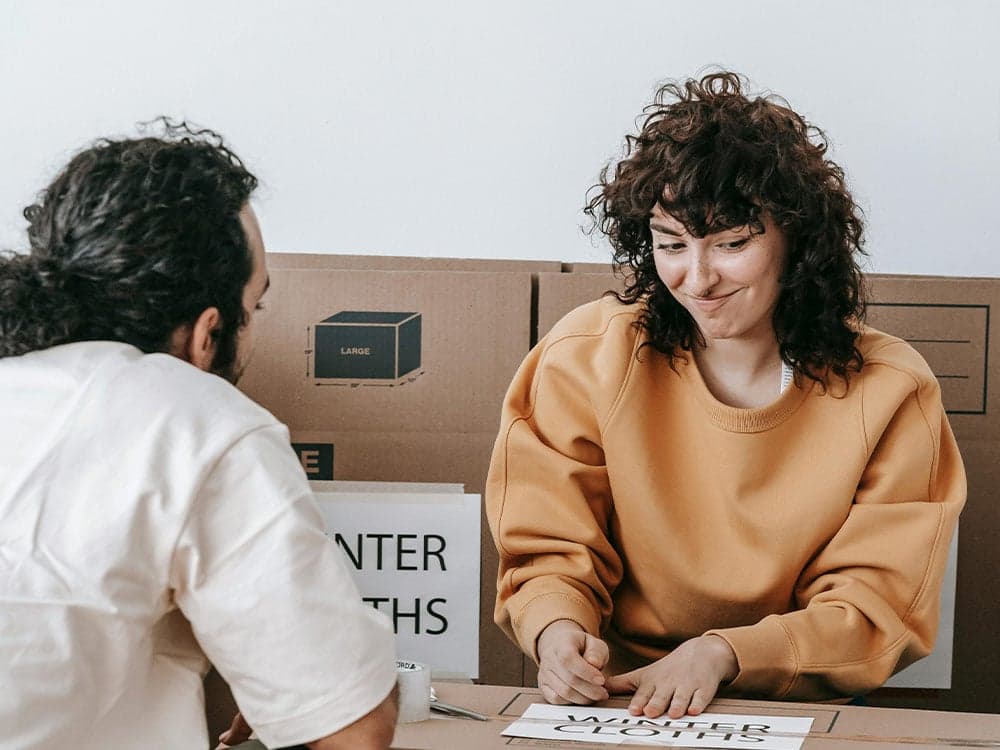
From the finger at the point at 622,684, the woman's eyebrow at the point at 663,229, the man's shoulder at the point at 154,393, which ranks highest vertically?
the woman's eyebrow at the point at 663,229

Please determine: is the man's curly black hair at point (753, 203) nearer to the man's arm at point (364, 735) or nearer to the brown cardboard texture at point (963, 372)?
the brown cardboard texture at point (963, 372)

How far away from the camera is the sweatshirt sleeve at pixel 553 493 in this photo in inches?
45.8

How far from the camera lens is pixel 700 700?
3.17 feet

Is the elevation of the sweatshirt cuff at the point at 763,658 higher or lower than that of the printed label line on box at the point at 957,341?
lower

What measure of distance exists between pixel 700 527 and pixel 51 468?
2.26ft

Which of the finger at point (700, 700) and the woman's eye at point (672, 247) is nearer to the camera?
the finger at point (700, 700)

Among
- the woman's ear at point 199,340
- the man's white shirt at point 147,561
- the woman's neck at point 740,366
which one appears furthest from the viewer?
the woman's neck at point 740,366

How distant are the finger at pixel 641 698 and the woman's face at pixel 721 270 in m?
0.34

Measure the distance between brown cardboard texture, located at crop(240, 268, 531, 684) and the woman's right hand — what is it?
0.26 metres

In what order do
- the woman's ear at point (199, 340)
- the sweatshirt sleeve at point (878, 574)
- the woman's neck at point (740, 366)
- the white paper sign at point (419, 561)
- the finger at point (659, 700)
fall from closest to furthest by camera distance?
the woman's ear at point (199, 340), the finger at point (659, 700), the sweatshirt sleeve at point (878, 574), the woman's neck at point (740, 366), the white paper sign at point (419, 561)

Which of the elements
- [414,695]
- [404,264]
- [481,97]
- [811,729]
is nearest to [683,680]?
[811,729]

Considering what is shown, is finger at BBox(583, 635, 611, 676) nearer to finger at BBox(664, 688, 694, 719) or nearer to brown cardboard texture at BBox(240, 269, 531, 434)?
finger at BBox(664, 688, 694, 719)

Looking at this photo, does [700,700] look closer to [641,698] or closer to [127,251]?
[641,698]

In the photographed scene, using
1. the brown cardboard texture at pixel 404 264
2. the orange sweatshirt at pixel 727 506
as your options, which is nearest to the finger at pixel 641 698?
the orange sweatshirt at pixel 727 506
